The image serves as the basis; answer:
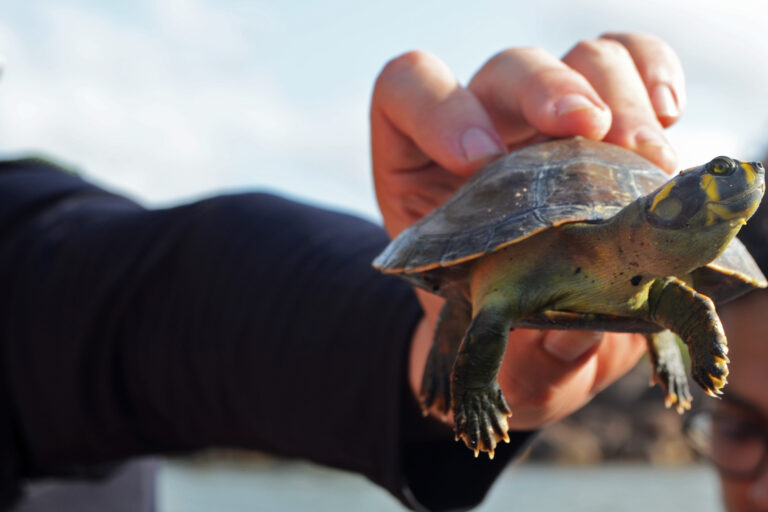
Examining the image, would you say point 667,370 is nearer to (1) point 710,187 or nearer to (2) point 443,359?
(2) point 443,359

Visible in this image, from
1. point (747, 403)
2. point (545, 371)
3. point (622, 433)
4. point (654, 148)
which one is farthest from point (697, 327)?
point (622, 433)

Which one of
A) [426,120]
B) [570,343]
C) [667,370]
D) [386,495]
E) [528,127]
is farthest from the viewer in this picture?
[386,495]

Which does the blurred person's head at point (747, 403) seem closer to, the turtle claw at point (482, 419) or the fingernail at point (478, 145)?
the fingernail at point (478, 145)

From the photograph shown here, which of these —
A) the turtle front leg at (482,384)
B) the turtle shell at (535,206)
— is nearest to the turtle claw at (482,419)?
the turtle front leg at (482,384)

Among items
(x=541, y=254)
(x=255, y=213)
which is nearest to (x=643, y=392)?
(x=255, y=213)

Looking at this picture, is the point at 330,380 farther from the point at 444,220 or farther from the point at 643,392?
the point at 643,392
